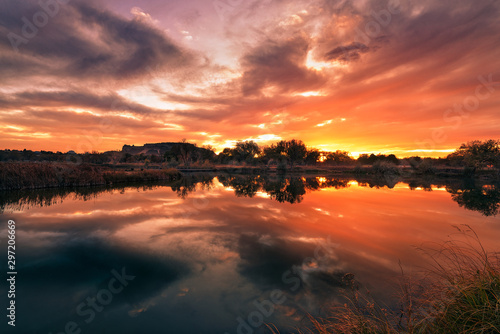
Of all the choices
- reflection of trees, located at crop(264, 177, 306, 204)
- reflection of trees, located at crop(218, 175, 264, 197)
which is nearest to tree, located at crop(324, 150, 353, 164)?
reflection of trees, located at crop(218, 175, 264, 197)

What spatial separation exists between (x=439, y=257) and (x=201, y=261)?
8.77 m

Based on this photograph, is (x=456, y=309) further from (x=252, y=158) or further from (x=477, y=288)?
(x=252, y=158)

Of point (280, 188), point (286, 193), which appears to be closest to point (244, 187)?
point (280, 188)

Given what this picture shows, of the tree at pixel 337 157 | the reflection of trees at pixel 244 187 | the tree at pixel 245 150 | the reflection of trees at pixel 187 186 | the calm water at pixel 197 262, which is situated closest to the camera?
the calm water at pixel 197 262

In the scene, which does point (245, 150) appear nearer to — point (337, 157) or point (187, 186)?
point (337, 157)

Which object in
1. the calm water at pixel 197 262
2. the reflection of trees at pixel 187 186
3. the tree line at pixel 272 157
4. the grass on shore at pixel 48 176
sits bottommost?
the calm water at pixel 197 262

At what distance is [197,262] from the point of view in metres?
7.27

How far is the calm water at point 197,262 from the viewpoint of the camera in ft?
15.5

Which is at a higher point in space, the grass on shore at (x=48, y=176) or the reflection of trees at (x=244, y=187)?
the grass on shore at (x=48, y=176)

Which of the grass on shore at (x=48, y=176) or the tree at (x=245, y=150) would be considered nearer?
the grass on shore at (x=48, y=176)

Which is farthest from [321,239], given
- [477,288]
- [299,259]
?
[477,288]

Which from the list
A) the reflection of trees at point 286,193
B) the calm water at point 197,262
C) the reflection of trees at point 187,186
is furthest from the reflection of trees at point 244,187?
the calm water at point 197,262

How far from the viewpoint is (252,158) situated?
120 meters

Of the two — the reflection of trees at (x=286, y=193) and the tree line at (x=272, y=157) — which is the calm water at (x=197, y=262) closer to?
the reflection of trees at (x=286, y=193)
